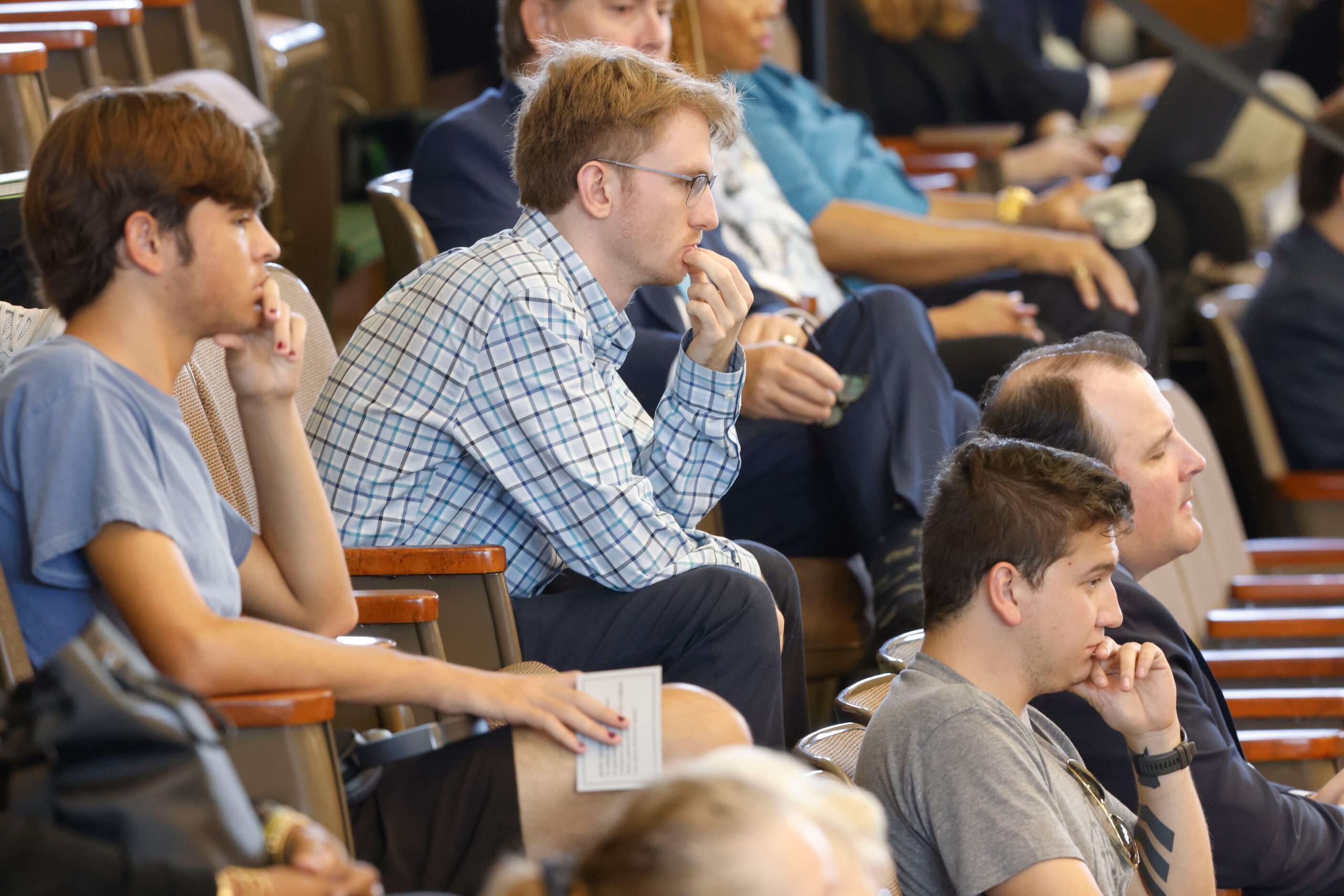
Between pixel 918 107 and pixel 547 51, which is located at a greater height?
pixel 547 51

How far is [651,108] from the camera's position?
1.80 meters

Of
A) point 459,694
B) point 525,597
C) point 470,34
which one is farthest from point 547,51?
point 470,34

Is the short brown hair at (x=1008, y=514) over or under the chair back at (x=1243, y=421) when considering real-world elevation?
over

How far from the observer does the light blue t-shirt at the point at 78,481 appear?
122 cm

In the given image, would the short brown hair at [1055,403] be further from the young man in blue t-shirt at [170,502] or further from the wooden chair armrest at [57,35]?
the wooden chair armrest at [57,35]

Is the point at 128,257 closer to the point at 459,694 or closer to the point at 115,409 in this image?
the point at 115,409

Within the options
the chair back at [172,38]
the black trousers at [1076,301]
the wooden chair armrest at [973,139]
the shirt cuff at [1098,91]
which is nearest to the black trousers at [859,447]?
the black trousers at [1076,301]

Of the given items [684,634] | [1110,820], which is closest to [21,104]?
[684,634]

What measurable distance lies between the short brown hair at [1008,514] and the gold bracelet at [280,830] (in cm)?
66

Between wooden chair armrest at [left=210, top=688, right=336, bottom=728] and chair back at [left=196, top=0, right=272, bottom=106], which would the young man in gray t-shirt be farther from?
chair back at [left=196, top=0, right=272, bottom=106]

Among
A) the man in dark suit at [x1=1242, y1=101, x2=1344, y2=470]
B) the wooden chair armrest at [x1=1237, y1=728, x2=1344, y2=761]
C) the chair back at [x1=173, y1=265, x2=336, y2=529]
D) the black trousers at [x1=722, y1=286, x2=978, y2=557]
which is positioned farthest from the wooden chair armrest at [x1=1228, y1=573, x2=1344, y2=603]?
the chair back at [x1=173, y1=265, x2=336, y2=529]

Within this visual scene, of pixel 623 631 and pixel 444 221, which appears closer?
pixel 623 631

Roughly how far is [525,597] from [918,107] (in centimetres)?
381

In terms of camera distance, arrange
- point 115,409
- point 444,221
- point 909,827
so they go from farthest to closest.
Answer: point 444,221 → point 909,827 → point 115,409
